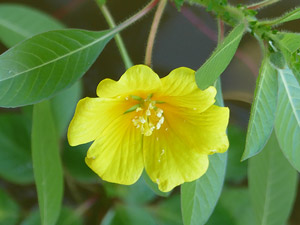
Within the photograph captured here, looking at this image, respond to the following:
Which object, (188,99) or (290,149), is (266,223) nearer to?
(290,149)

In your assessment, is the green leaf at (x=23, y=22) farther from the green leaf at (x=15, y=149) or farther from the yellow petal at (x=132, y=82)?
the yellow petal at (x=132, y=82)

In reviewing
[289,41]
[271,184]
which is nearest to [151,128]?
[289,41]

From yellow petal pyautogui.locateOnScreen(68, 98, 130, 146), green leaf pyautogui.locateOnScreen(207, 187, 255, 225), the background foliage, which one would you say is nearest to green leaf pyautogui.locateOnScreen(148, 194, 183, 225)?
the background foliage

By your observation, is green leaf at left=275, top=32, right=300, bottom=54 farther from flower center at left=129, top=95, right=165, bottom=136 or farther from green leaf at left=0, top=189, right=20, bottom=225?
green leaf at left=0, top=189, right=20, bottom=225

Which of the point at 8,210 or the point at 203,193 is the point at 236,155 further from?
the point at 8,210

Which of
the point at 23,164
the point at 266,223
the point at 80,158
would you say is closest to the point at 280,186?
the point at 266,223
